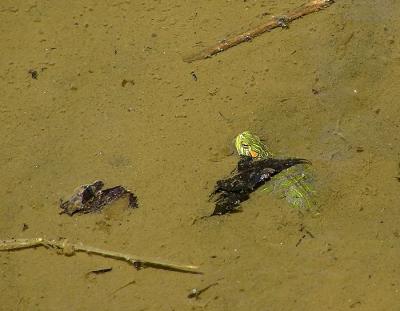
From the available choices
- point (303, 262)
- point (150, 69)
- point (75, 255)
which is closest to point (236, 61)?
point (150, 69)

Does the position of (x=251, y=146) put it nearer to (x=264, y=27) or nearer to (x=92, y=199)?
(x=264, y=27)

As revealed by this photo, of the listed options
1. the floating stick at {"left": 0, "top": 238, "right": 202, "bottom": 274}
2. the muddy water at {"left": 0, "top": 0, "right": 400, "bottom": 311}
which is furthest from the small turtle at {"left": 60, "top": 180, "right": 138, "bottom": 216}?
the floating stick at {"left": 0, "top": 238, "right": 202, "bottom": 274}

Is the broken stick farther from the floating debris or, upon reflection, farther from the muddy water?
the floating debris

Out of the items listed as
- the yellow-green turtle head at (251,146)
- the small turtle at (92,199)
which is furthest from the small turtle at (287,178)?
the small turtle at (92,199)

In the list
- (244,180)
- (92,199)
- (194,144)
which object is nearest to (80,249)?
(92,199)

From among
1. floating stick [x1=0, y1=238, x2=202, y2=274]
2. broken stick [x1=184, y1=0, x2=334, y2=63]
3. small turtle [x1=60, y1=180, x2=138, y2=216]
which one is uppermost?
broken stick [x1=184, y1=0, x2=334, y2=63]

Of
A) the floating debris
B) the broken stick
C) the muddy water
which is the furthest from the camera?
the broken stick

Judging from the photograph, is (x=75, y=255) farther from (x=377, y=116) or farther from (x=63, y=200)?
(x=377, y=116)
